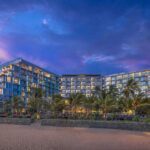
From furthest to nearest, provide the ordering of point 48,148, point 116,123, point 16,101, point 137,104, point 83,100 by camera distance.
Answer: point 16,101 → point 83,100 → point 137,104 → point 116,123 → point 48,148

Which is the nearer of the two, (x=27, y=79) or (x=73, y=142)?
(x=73, y=142)

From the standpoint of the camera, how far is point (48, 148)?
79.2 ft

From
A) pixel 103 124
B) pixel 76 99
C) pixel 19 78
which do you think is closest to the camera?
pixel 103 124

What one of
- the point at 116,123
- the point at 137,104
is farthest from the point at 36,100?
the point at 116,123

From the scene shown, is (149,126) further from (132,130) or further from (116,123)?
(116,123)

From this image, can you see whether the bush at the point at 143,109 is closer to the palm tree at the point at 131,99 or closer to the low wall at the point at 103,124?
the palm tree at the point at 131,99

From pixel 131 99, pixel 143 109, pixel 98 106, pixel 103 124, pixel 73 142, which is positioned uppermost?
pixel 131 99

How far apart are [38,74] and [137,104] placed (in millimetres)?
104408

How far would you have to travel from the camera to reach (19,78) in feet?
503

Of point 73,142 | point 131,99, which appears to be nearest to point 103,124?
point 73,142

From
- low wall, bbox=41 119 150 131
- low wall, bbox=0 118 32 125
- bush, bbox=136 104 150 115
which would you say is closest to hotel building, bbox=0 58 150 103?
low wall, bbox=0 118 32 125

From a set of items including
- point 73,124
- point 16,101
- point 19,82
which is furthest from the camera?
point 19,82

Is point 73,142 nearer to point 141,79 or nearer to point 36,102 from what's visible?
point 36,102

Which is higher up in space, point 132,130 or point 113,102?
point 113,102
